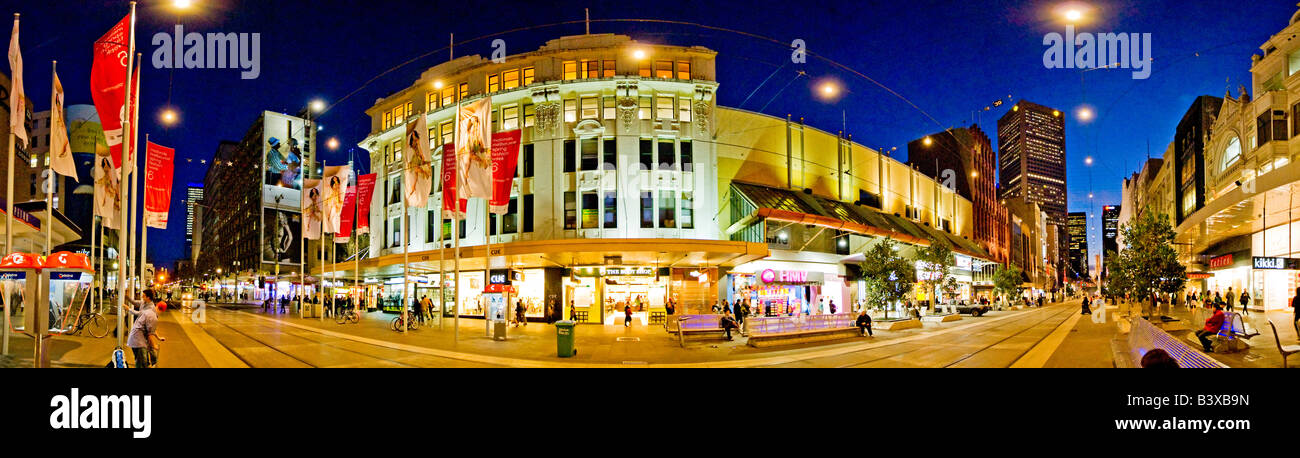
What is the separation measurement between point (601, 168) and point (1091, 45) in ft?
72.3

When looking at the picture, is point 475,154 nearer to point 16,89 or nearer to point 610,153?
point 16,89

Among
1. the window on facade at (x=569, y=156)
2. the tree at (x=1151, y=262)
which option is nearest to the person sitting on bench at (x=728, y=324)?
the window on facade at (x=569, y=156)

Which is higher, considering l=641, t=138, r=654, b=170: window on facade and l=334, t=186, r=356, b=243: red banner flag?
l=641, t=138, r=654, b=170: window on facade

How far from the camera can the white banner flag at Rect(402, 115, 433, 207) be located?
24.0 m

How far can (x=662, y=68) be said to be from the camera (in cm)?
3453

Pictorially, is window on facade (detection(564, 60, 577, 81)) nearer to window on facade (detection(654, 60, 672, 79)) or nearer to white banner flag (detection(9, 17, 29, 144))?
window on facade (detection(654, 60, 672, 79))

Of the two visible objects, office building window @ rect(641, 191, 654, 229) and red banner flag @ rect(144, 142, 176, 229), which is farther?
office building window @ rect(641, 191, 654, 229)

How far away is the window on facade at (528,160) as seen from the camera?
116 ft

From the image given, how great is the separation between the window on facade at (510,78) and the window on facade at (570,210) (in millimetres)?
7032

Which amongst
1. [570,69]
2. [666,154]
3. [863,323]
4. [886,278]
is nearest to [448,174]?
[570,69]

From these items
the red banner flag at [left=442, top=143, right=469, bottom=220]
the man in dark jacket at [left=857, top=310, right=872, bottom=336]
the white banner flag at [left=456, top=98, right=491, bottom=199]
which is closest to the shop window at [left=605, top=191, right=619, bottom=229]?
the red banner flag at [left=442, top=143, right=469, bottom=220]

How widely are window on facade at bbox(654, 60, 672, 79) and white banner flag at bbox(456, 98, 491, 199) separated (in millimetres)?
15218

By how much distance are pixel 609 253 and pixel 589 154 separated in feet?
20.2

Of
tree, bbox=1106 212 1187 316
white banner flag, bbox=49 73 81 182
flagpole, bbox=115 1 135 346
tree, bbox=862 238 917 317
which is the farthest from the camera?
tree, bbox=862 238 917 317
